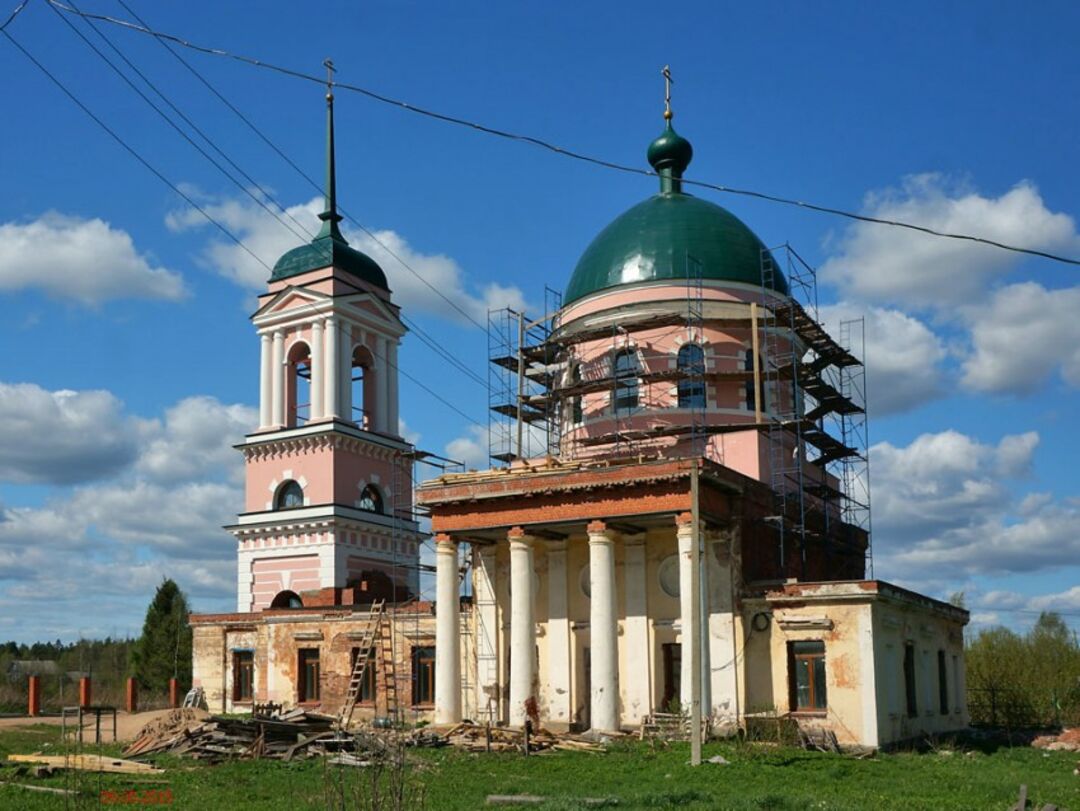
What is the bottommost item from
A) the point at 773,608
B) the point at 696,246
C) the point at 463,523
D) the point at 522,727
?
the point at 522,727

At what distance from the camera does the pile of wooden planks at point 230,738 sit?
89.8ft

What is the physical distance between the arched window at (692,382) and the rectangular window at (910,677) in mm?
8822

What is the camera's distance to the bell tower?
1665 inches

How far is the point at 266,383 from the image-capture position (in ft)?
146

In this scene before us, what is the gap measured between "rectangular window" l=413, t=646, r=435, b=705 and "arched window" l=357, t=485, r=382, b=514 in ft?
26.2

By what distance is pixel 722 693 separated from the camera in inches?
1201

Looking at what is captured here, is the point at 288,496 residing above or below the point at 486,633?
above

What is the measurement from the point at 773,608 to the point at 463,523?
8.52m

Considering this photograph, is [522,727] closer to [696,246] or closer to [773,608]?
[773,608]

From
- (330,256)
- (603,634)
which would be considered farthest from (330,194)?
(603,634)

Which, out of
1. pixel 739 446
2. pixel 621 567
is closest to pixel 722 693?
pixel 621 567

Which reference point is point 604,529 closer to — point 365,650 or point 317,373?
point 365,650

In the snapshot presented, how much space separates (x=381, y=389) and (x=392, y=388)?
609 mm

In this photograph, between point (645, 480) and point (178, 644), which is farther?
point (178, 644)
